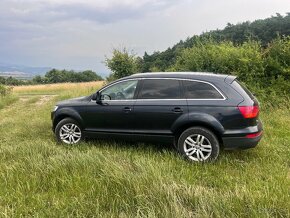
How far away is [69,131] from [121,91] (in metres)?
1.58

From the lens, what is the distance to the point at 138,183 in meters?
4.99

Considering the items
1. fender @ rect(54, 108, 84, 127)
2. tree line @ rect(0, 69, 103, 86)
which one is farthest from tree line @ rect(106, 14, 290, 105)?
tree line @ rect(0, 69, 103, 86)

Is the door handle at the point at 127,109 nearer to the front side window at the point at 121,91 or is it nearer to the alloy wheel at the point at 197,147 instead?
the front side window at the point at 121,91

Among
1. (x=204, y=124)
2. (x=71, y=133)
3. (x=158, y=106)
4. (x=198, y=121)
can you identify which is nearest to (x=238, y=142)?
(x=204, y=124)

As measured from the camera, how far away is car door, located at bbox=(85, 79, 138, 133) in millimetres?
7359

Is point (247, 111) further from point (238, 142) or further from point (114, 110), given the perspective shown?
point (114, 110)

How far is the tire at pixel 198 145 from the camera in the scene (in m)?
6.49

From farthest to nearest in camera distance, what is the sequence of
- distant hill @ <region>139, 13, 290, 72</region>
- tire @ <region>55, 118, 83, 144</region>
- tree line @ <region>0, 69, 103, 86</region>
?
tree line @ <region>0, 69, 103, 86</region>
distant hill @ <region>139, 13, 290, 72</region>
tire @ <region>55, 118, 83, 144</region>

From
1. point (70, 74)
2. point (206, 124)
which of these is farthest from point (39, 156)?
point (70, 74)

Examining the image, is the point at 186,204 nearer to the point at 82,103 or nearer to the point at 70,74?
the point at 82,103

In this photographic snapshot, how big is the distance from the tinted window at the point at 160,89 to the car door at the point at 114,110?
0.25 m

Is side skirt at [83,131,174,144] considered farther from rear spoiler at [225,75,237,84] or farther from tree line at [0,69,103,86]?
tree line at [0,69,103,86]

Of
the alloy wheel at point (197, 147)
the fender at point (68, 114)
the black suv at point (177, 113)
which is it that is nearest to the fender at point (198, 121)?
the black suv at point (177, 113)

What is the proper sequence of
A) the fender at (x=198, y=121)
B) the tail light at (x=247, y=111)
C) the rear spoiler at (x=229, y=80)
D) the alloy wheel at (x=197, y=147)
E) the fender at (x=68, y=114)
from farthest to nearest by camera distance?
the fender at (x=68, y=114), the rear spoiler at (x=229, y=80), the alloy wheel at (x=197, y=147), the fender at (x=198, y=121), the tail light at (x=247, y=111)
